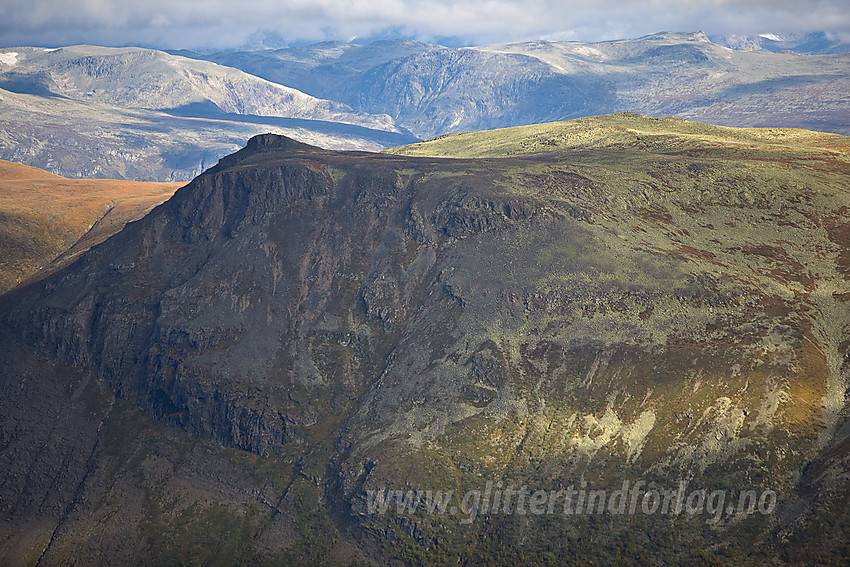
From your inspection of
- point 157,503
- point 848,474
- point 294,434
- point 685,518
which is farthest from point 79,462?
point 848,474

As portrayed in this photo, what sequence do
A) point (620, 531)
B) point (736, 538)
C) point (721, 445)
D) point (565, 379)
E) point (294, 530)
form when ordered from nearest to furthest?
1. point (736, 538)
2. point (620, 531)
3. point (721, 445)
4. point (294, 530)
5. point (565, 379)

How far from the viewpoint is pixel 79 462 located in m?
192

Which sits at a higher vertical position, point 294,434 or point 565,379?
point 565,379

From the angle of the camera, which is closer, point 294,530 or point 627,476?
point 627,476

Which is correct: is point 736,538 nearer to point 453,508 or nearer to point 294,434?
point 453,508

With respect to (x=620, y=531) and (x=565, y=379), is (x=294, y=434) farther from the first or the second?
(x=620, y=531)

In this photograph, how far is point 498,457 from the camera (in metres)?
168

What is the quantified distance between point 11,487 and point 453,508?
12492 cm

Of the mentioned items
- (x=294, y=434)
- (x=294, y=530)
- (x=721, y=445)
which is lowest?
(x=294, y=530)

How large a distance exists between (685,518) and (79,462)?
538 ft

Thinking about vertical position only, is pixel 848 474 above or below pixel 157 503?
above

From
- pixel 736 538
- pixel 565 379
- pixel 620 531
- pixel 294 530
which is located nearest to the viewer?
pixel 736 538

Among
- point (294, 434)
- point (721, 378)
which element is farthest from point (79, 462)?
point (721, 378)

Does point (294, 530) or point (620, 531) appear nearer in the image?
point (620, 531)
